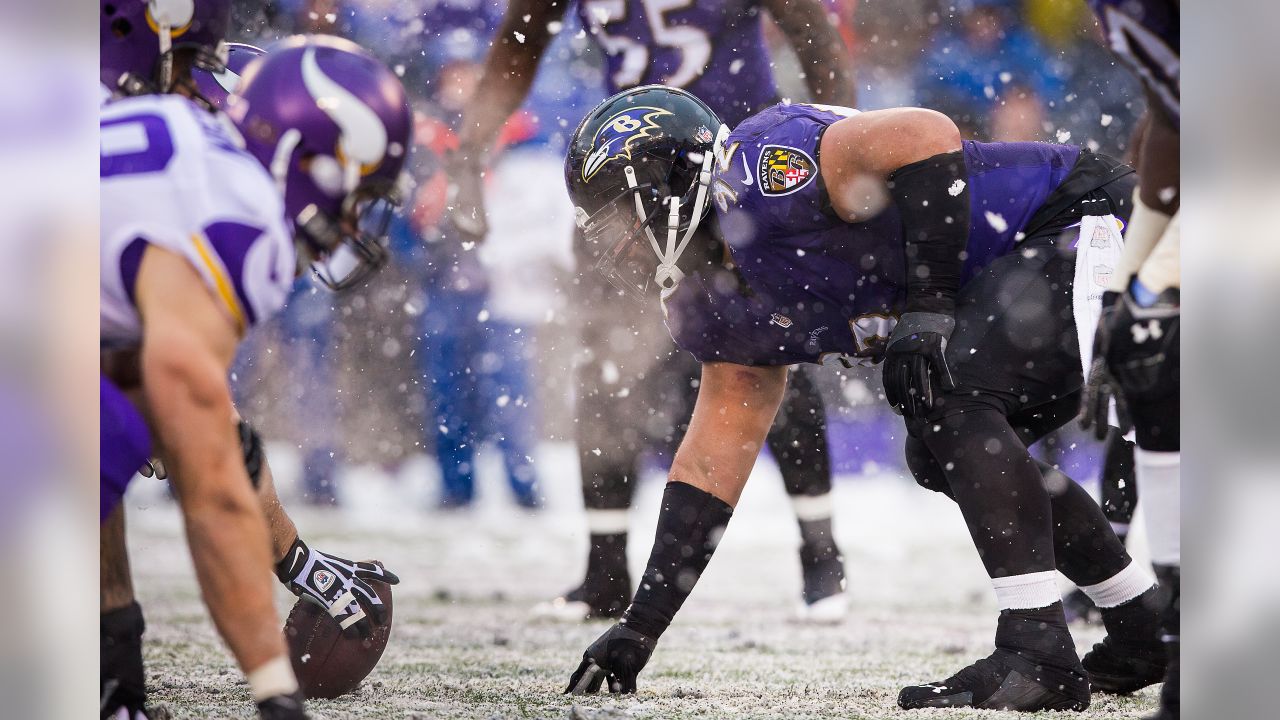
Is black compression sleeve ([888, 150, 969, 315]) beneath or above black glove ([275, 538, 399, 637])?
above

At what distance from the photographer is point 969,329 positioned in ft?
5.47

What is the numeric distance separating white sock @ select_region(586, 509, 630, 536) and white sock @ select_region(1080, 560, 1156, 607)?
1.01 meters

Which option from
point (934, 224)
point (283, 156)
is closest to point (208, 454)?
point (283, 156)

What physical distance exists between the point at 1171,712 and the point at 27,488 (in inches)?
63.3

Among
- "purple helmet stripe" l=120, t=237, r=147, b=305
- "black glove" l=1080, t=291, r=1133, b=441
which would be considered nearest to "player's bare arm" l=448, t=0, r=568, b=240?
"purple helmet stripe" l=120, t=237, r=147, b=305

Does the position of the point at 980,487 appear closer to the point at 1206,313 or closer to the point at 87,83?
the point at 1206,313

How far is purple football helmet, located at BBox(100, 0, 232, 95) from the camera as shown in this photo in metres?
1.72

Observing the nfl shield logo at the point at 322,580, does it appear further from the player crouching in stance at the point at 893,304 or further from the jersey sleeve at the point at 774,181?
the jersey sleeve at the point at 774,181

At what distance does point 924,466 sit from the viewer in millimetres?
1773

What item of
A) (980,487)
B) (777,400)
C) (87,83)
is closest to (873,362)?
(777,400)

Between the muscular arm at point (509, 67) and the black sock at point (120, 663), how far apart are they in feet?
3.55

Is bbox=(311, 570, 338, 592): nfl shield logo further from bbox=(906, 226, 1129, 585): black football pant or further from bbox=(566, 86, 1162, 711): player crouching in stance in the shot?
bbox=(906, 226, 1129, 585): black football pant

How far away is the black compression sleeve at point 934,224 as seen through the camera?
161 cm

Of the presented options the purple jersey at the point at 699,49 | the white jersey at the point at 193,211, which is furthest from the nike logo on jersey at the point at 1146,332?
the white jersey at the point at 193,211
